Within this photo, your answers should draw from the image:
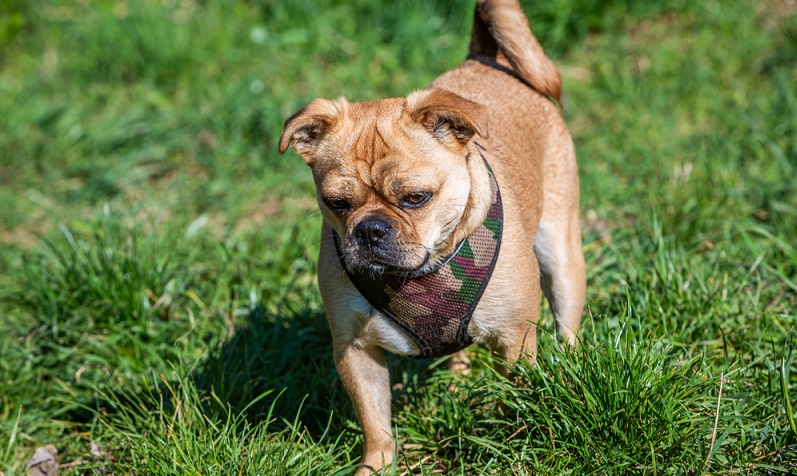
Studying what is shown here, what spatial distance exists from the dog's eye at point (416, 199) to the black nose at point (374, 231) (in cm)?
17

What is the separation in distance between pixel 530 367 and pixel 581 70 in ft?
14.9

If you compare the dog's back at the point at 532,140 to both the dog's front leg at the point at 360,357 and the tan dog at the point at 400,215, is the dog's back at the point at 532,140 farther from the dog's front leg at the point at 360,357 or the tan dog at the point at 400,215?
the dog's front leg at the point at 360,357

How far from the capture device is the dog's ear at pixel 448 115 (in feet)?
10.8

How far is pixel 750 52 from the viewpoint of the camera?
7.01 m

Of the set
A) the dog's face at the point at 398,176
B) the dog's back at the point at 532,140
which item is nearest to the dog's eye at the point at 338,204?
the dog's face at the point at 398,176

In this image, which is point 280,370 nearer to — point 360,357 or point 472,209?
point 360,357

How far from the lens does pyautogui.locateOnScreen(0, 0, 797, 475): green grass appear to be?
351 centimetres

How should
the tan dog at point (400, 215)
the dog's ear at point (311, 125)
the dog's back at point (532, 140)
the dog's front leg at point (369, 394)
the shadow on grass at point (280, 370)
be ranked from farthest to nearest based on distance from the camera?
the shadow on grass at point (280, 370)
the dog's back at point (532, 140)
the dog's front leg at point (369, 394)
the dog's ear at point (311, 125)
the tan dog at point (400, 215)

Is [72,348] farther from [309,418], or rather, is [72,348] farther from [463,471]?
[463,471]

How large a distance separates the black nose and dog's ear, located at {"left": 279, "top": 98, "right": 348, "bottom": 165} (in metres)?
0.49

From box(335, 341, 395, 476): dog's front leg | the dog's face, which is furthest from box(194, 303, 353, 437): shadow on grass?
the dog's face

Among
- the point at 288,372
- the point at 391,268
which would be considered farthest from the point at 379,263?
the point at 288,372

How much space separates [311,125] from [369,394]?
3.95 feet

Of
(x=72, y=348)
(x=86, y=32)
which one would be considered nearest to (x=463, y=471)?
(x=72, y=348)
